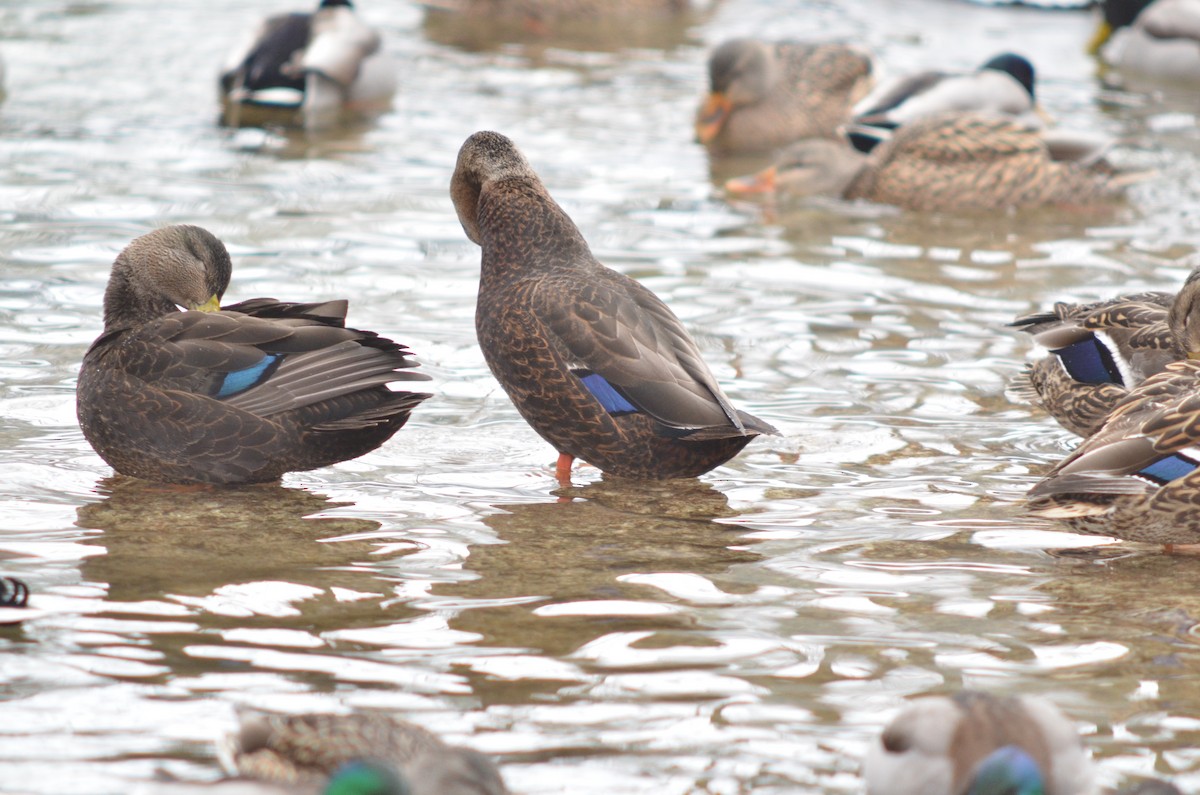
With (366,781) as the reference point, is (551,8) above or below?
above

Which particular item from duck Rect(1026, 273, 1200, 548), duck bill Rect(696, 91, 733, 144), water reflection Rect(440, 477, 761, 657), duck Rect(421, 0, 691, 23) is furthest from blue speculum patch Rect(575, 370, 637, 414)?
duck Rect(421, 0, 691, 23)

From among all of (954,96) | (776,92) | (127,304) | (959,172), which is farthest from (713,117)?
(127,304)

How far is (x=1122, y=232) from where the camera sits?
9922 mm

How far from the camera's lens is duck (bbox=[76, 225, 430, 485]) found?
574cm

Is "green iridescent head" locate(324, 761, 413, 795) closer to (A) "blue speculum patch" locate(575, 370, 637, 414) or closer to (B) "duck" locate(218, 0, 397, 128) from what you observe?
(A) "blue speculum patch" locate(575, 370, 637, 414)

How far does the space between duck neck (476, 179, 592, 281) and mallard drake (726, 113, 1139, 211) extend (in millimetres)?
4669

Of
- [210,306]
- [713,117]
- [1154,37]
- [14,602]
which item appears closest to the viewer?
[14,602]

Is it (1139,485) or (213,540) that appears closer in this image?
(1139,485)

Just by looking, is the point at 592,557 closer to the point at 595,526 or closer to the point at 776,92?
the point at 595,526

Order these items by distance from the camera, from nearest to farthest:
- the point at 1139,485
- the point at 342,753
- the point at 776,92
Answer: the point at 342,753 < the point at 1139,485 < the point at 776,92

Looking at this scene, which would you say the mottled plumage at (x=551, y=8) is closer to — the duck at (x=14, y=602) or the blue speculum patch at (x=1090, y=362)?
the blue speculum patch at (x=1090, y=362)

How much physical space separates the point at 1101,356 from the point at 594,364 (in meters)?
2.05

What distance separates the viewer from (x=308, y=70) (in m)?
12.4

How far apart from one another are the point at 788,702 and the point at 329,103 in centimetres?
936
